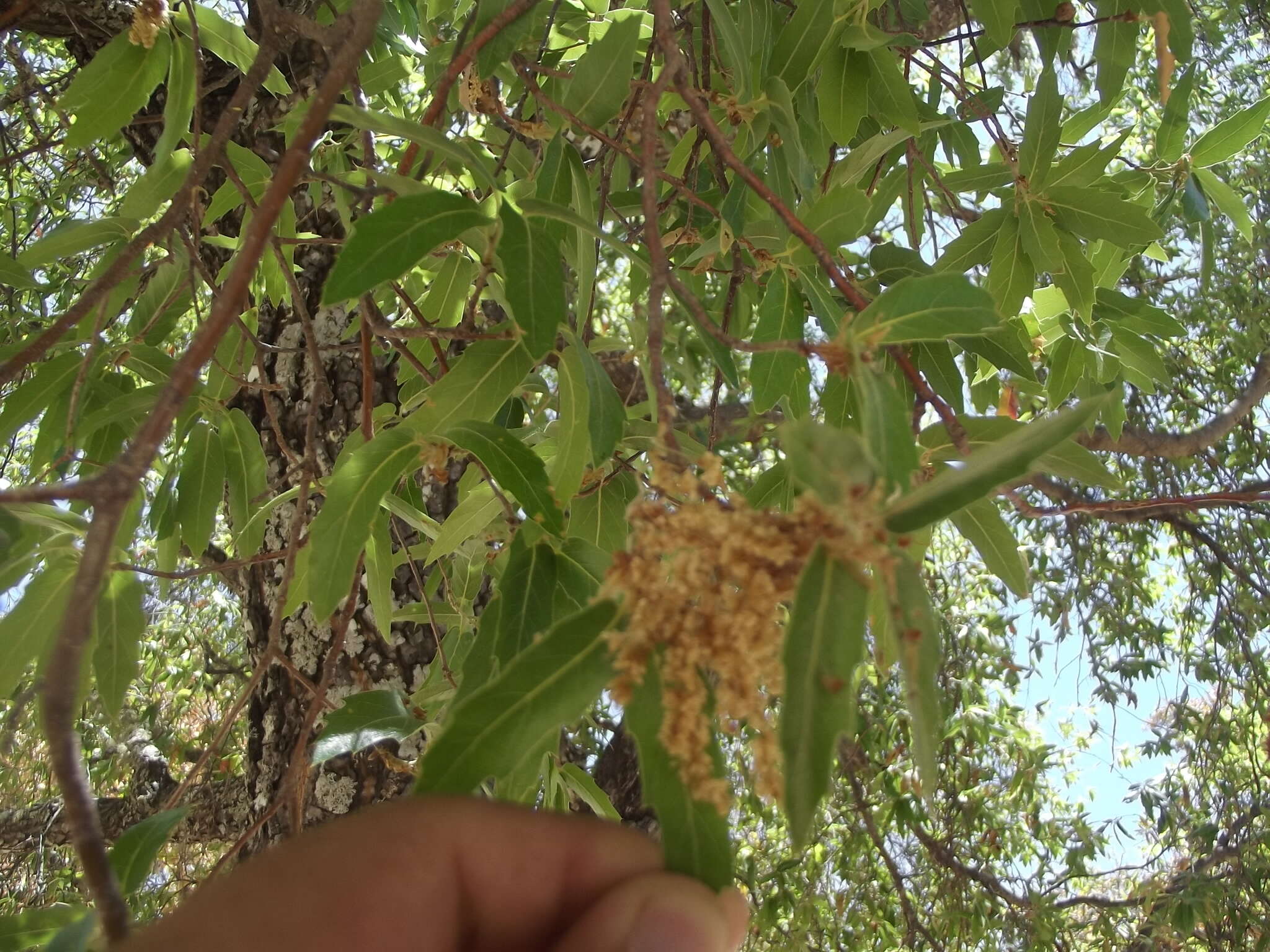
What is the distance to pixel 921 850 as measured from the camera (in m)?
3.15

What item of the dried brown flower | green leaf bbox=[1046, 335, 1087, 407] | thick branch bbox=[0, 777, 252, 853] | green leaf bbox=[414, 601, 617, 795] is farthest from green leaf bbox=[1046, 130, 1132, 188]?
thick branch bbox=[0, 777, 252, 853]

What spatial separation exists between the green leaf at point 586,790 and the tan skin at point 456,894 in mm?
657

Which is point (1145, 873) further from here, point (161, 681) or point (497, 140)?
point (161, 681)

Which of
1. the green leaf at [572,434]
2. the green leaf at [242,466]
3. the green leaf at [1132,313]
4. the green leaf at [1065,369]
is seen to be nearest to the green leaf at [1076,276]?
the green leaf at [1132,313]

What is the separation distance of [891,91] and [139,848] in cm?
126

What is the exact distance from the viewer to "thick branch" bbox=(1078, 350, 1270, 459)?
2994mm

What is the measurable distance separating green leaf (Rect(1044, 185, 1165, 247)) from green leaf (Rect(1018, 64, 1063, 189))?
0.11 ft

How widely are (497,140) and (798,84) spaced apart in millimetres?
865

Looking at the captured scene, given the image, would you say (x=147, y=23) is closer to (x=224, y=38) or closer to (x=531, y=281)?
(x=224, y=38)

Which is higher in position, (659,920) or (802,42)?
(802,42)

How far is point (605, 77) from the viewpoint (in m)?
1.10

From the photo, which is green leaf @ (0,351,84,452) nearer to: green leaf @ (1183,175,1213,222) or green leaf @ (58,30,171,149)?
green leaf @ (58,30,171,149)

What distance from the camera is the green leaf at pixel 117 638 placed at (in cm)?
112

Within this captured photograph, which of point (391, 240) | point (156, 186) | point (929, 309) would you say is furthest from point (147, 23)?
point (929, 309)
